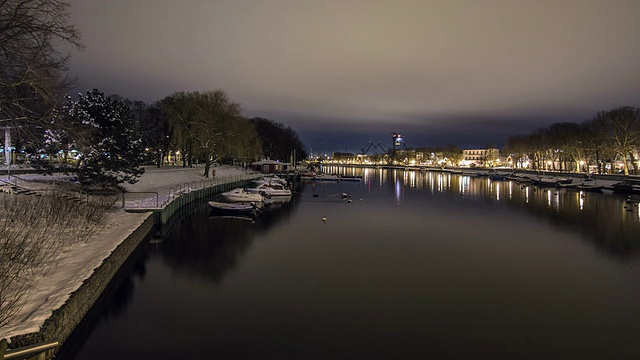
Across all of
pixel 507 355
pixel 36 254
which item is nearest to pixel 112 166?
pixel 36 254

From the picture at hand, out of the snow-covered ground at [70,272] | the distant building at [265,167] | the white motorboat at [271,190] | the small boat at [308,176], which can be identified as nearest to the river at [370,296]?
the snow-covered ground at [70,272]

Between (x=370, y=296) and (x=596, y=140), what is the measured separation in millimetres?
81216

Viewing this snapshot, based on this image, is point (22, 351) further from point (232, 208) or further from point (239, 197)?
point (239, 197)

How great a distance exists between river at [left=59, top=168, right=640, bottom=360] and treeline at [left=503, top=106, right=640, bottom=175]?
169 ft

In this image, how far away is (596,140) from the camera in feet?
244

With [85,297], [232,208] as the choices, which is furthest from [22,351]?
[232,208]

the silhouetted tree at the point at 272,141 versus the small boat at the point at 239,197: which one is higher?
the silhouetted tree at the point at 272,141

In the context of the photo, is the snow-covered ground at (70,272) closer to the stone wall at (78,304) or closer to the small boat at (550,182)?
the stone wall at (78,304)

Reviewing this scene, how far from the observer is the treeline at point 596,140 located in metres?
66.8

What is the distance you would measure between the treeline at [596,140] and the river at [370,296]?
169 feet

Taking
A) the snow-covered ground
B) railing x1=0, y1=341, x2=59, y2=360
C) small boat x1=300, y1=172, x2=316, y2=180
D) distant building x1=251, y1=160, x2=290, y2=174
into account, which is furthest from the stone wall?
distant building x1=251, y1=160, x2=290, y2=174

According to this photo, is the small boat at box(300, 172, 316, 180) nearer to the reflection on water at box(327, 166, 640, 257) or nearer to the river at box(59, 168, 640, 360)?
the reflection on water at box(327, 166, 640, 257)

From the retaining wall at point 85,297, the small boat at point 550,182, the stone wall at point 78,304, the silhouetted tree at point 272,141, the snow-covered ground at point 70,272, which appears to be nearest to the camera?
the stone wall at point 78,304

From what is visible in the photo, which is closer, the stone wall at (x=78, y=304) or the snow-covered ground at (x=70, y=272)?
the stone wall at (x=78, y=304)
